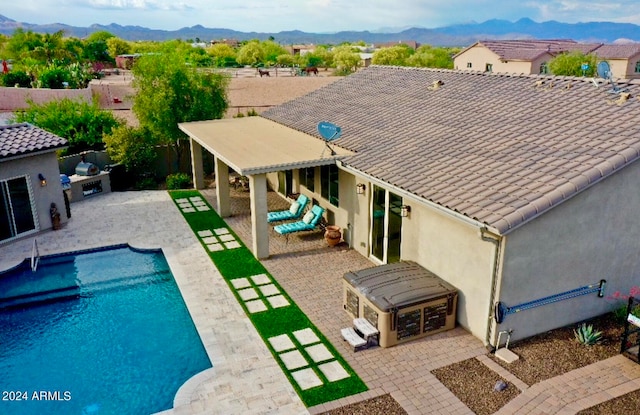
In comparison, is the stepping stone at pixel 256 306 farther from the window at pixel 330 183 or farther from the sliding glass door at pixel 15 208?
the sliding glass door at pixel 15 208

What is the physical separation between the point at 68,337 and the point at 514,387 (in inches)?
396

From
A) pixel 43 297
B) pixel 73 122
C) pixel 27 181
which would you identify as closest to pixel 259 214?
pixel 43 297

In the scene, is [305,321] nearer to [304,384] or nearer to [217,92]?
[304,384]

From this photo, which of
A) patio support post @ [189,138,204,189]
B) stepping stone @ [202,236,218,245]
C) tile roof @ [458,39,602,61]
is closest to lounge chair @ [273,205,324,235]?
stepping stone @ [202,236,218,245]

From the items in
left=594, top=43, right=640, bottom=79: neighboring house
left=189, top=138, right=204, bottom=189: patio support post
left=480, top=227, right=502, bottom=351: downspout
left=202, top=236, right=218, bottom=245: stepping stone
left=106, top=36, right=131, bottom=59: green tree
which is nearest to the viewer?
left=480, top=227, right=502, bottom=351: downspout

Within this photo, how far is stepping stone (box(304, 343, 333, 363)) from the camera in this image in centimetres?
1045

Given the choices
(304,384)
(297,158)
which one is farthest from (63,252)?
(304,384)

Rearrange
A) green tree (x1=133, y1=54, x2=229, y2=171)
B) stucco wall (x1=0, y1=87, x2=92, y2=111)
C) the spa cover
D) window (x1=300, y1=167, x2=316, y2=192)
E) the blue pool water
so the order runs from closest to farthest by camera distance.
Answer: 1. the blue pool water
2. the spa cover
3. window (x1=300, y1=167, x2=316, y2=192)
4. green tree (x1=133, y1=54, x2=229, y2=171)
5. stucco wall (x1=0, y1=87, x2=92, y2=111)

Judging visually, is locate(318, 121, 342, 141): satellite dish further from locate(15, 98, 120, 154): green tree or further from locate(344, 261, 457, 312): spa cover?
locate(15, 98, 120, 154): green tree

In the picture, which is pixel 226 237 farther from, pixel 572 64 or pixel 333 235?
pixel 572 64

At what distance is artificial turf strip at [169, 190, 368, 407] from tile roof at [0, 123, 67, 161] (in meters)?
5.40

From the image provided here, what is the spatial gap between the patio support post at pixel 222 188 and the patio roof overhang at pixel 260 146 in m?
1.02

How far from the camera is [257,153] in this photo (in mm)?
16188

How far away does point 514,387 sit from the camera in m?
9.37
